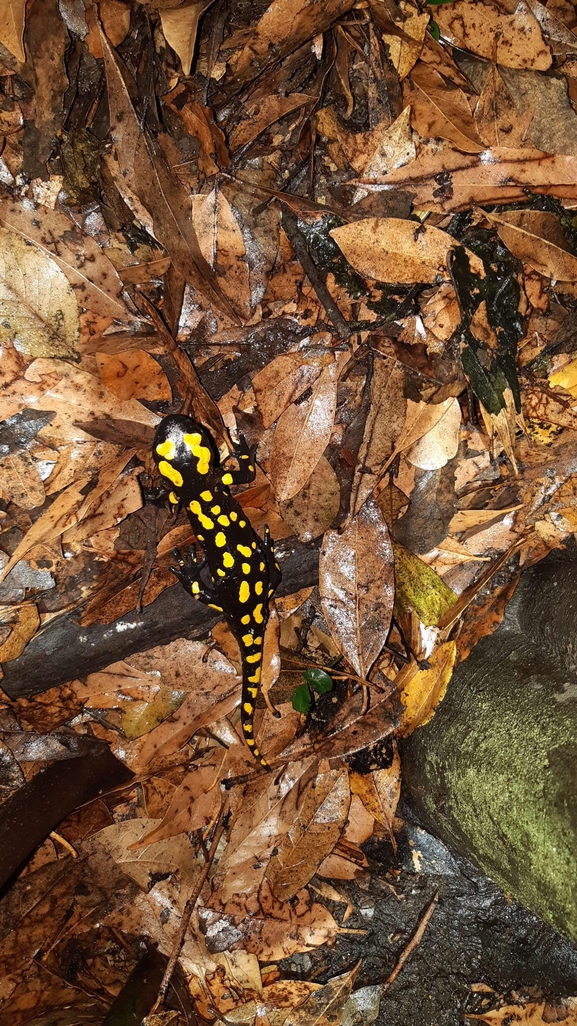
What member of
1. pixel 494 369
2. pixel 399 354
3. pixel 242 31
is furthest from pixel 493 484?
pixel 242 31

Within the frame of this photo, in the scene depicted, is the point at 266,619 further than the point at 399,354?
Yes

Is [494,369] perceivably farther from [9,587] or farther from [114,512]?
[9,587]

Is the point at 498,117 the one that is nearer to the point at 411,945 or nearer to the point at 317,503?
the point at 317,503

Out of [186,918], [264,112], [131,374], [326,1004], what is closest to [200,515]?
[131,374]

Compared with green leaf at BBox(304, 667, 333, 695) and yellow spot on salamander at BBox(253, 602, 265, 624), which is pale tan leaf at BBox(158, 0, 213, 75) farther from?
green leaf at BBox(304, 667, 333, 695)

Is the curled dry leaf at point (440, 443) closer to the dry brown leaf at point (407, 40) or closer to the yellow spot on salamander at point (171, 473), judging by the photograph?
the yellow spot on salamander at point (171, 473)

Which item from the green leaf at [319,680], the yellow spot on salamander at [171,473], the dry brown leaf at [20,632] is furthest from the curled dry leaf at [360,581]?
the dry brown leaf at [20,632]
